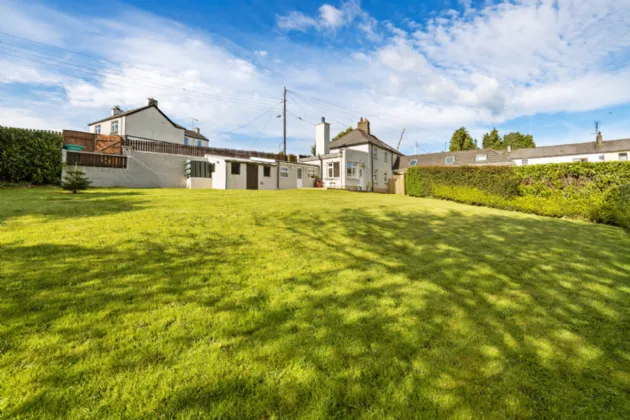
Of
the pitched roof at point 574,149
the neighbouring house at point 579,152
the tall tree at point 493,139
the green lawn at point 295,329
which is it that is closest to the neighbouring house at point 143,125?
the green lawn at point 295,329

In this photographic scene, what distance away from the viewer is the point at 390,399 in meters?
2.18

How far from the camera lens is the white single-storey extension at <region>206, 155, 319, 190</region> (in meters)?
21.9

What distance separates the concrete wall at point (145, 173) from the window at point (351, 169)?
1454 centimetres

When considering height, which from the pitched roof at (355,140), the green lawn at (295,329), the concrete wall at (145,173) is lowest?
the green lawn at (295,329)

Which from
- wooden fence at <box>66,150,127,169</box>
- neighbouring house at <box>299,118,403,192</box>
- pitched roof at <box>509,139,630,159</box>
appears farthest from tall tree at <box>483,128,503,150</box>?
wooden fence at <box>66,150,127,169</box>

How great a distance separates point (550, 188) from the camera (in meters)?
14.3

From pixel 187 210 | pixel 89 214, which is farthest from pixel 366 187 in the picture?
pixel 89 214

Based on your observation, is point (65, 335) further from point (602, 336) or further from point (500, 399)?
point (602, 336)

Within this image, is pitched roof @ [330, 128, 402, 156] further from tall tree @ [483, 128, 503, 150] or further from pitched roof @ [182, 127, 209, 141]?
tall tree @ [483, 128, 503, 150]

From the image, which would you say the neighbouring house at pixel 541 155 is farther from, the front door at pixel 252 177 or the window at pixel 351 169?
the front door at pixel 252 177

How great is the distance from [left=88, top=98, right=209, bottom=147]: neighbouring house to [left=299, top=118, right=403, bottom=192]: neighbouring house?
18180 millimetres

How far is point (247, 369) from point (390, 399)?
4.03 ft

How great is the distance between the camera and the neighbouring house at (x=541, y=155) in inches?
1484

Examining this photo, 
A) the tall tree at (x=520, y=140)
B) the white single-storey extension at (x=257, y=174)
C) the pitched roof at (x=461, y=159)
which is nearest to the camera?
the white single-storey extension at (x=257, y=174)
